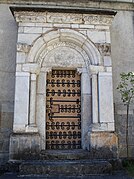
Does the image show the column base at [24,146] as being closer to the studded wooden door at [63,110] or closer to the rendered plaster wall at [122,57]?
the studded wooden door at [63,110]

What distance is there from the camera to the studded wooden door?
6.03 m

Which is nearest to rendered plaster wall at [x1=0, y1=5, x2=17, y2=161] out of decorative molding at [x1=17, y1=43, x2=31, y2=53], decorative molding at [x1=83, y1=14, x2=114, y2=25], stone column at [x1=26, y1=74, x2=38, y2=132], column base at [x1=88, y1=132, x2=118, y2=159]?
decorative molding at [x1=17, y1=43, x2=31, y2=53]

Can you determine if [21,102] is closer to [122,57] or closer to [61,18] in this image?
[61,18]

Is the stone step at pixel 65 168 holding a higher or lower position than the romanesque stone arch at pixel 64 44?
lower

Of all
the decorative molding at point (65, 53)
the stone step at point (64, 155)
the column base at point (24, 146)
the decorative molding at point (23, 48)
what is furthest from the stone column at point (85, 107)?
the decorative molding at point (23, 48)

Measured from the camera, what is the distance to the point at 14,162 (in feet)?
16.9

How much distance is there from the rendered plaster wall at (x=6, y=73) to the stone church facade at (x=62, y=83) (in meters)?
0.03

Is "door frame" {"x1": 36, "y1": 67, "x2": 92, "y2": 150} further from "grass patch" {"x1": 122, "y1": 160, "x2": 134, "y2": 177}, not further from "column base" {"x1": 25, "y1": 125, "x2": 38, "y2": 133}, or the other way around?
"grass patch" {"x1": 122, "y1": 160, "x2": 134, "y2": 177}

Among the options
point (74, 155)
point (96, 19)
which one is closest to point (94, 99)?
point (74, 155)

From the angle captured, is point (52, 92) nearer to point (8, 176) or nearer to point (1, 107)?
point (1, 107)

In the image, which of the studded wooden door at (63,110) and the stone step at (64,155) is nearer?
the stone step at (64,155)

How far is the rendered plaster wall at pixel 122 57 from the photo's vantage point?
21.6ft

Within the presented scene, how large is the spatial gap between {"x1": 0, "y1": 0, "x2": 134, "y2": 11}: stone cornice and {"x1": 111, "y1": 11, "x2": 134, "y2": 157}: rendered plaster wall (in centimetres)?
27

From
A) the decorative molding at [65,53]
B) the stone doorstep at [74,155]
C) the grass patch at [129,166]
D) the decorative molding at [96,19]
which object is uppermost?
the decorative molding at [96,19]
